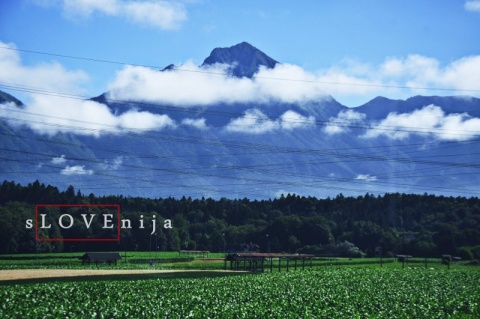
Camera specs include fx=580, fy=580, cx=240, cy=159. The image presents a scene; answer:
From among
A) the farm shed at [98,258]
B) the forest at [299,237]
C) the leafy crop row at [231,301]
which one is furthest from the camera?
the forest at [299,237]

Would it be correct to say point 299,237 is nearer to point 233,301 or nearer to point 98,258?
point 98,258

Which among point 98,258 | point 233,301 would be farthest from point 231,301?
point 98,258

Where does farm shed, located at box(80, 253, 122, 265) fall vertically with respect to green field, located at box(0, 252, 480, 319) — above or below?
below

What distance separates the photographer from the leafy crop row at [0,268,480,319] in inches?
1529

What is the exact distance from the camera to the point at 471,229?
6604 inches

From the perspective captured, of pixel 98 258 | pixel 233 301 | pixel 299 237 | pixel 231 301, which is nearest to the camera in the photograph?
pixel 233 301

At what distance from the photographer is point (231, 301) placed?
45.4 metres

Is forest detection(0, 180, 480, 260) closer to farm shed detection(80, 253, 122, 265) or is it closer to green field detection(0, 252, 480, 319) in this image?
farm shed detection(80, 253, 122, 265)

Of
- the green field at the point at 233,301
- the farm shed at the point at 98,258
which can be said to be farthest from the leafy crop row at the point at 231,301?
the farm shed at the point at 98,258

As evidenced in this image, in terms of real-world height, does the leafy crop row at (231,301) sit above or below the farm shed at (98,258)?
above

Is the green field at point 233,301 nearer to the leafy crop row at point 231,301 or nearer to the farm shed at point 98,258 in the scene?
the leafy crop row at point 231,301

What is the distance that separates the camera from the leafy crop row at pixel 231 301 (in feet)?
127

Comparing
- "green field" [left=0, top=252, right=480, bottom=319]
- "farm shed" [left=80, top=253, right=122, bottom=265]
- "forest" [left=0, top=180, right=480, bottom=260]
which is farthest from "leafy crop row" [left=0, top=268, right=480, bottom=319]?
"forest" [left=0, top=180, right=480, bottom=260]

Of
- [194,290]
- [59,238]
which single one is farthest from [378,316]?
[59,238]
